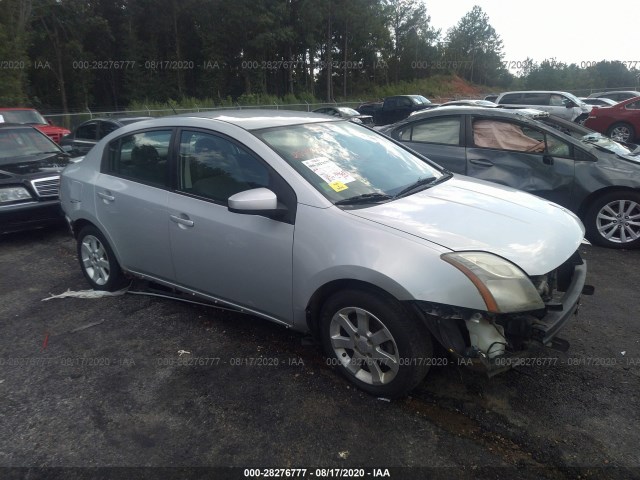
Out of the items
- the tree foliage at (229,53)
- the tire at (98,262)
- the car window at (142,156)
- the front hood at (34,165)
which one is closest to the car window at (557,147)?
the car window at (142,156)

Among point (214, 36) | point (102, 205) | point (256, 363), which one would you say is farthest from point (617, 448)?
point (214, 36)

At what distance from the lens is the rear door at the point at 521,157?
554 cm

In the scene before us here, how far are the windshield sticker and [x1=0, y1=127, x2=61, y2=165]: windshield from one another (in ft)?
18.2

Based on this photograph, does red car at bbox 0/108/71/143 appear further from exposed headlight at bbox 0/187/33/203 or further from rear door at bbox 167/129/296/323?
rear door at bbox 167/129/296/323

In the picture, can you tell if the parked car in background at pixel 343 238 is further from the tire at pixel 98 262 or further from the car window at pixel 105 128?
the car window at pixel 105 128

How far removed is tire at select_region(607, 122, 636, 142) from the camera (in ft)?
43.4

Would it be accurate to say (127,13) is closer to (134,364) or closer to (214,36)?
(214,36)

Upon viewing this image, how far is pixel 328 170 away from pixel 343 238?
63 cm

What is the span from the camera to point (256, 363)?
320 centimetres

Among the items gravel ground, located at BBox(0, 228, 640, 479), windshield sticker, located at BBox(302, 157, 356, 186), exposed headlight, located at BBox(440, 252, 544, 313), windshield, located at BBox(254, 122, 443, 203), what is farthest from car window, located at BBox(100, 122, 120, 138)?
exposed headlight, located at BBox(440, 252, 544, 313)

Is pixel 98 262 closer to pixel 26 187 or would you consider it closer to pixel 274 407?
pixel 26 187

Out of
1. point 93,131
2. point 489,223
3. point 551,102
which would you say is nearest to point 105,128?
point 93,131

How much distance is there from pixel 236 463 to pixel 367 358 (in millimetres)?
915

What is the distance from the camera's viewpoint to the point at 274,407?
108 inches
